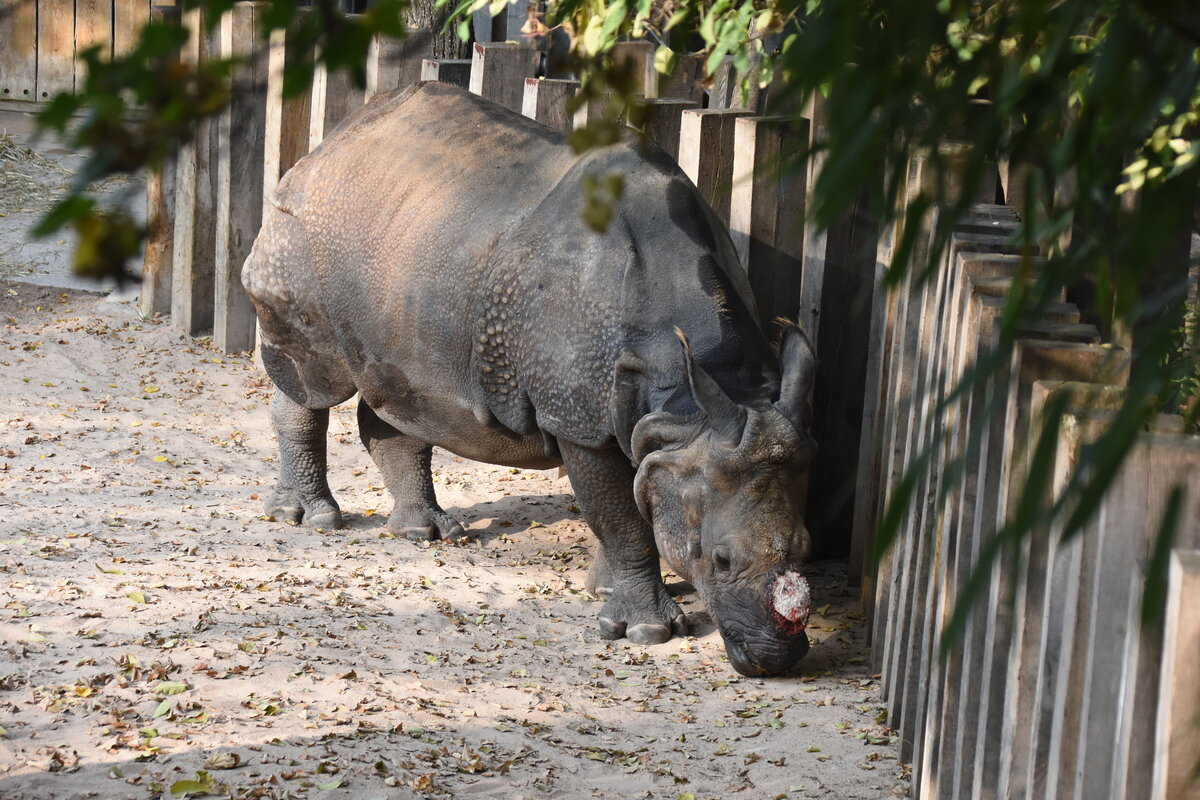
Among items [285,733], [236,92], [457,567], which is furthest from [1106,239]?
[457,567]

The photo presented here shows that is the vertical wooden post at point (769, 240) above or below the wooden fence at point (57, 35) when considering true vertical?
below

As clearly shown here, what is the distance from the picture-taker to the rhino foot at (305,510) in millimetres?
5926

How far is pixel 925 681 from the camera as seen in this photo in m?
3.27

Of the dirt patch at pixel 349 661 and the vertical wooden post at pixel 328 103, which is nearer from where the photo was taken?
the dirt patch at pixel 349 661

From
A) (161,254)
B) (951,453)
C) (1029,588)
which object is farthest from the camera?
(161,254)

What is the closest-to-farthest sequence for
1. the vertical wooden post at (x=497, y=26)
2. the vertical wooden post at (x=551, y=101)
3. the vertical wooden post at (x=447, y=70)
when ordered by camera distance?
the vertical wooden post at (x=551, y=101), the vertical wooden post at (x=447, y=70), the vertical wooden post at (x=497, y=26)

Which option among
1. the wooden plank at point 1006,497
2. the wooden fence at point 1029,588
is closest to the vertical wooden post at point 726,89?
the wooden fence at point 1029,588

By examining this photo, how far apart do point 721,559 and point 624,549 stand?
0.59 meters

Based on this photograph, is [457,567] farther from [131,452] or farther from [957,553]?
[957,553]

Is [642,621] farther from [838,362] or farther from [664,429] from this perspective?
[838,362]

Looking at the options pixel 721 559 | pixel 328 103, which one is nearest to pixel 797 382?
pixel 721 559

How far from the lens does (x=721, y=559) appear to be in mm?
4328

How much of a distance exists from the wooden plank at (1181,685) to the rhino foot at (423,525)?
14.7ft

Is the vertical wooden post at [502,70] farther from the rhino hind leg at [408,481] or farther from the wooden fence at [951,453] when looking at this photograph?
the rhino hind leg at [408,481]
